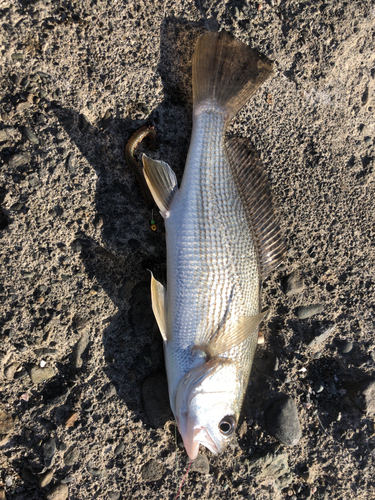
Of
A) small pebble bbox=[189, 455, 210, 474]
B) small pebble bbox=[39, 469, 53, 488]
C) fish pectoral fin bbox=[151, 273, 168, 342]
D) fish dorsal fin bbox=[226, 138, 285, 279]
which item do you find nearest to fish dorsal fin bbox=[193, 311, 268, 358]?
fish pectoral fin bbox=[151, 273, 168, 342]

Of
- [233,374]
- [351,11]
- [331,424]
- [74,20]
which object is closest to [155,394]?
[233,374]

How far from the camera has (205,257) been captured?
2.01 m

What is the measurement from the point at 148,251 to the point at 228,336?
75 cm

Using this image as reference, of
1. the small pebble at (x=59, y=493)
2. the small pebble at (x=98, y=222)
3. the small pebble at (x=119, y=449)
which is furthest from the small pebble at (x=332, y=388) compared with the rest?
the small pebble at (x=98, y=222)

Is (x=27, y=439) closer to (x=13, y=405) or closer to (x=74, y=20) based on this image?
(x=13, y=405)

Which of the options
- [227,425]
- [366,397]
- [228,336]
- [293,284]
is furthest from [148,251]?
[366,397]

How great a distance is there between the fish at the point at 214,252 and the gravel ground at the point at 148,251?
0.22 metres

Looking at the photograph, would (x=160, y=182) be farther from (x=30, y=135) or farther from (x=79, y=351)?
(x=79, y=351)

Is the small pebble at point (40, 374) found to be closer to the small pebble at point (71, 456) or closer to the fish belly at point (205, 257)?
the small pebble at point (71, 456)

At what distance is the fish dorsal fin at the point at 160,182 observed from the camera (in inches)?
81.4

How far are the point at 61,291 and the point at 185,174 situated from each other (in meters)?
1.05

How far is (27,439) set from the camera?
2.06 m

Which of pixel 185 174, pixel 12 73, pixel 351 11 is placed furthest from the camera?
pixel 351 11

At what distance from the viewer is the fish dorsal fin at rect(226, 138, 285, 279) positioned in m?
2.17
